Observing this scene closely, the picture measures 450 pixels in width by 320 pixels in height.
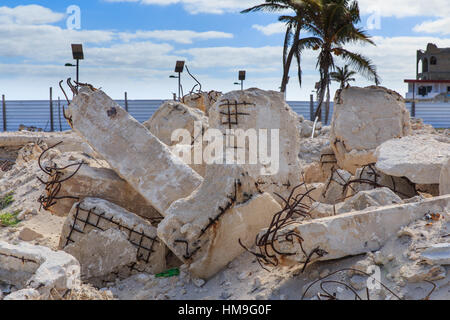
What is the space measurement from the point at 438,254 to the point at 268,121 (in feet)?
10.6

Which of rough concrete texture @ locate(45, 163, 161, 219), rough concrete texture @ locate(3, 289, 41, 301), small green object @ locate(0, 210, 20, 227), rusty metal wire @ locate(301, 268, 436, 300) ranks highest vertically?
rough concrete texture @ locate(45, 163, 161, 219)

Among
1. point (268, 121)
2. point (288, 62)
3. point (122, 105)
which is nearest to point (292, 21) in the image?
point (288, 62)

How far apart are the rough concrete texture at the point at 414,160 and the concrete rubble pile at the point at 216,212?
0.01 metres

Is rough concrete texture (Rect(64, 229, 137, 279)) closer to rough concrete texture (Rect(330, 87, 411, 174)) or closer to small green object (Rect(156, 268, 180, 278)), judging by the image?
small green object (Rect(156, 268, 180, 278))

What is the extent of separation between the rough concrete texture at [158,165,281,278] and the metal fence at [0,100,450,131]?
61.8 ft

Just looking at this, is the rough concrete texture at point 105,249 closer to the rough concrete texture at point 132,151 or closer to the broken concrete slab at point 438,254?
the rough concrete texture at point 132,151

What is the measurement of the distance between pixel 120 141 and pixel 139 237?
107 centimetres

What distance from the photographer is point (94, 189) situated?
17.8ft

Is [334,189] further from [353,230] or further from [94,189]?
[94,189]

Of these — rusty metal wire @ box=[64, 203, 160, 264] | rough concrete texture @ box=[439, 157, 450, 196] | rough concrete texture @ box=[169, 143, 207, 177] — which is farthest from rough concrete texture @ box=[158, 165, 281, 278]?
rough concrete texture @ box=[439, 157, 450, 196]

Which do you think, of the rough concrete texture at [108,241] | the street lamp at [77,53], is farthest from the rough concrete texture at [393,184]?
the street lamp at [77,53]

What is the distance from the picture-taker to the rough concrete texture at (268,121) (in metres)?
6.07

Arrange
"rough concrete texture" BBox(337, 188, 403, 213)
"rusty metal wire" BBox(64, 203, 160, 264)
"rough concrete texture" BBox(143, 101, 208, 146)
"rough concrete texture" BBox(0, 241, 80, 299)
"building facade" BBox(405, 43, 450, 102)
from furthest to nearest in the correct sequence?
"building facade" BBox(405, 43, 450, 102), "rough concrete texture" BBox(143, 101, 208, 146), "rusty metal wire" BBox(64, 203, 160, 264), "rough concrete texture" BBox(337, 188, 403, 213), "rough concrete texture" BBox(0, 241, 80, 299)

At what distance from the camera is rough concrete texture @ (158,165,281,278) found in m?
4.31
